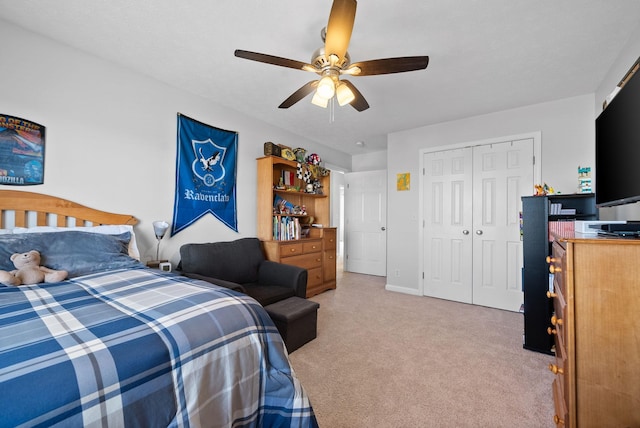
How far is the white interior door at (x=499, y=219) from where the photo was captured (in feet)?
10.6

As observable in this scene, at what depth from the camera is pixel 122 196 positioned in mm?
2381

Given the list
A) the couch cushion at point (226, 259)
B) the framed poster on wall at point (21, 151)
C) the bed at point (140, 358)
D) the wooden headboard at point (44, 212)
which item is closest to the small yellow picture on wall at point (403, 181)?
the couch cushion at point (226, 259)

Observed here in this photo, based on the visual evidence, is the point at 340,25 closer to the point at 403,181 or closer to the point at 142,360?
the point at 142,360

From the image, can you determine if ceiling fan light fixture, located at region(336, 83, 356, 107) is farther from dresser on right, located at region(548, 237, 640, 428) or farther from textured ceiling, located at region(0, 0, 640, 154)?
dresser on right, located at region(548, 237, 640, 428)

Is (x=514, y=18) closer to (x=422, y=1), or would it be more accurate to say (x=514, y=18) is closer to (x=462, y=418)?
(x=422, y=1)

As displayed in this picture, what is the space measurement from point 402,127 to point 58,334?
411 centimetres

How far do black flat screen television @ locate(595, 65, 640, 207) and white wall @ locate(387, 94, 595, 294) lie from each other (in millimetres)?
1830

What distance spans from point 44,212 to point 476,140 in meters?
4.51

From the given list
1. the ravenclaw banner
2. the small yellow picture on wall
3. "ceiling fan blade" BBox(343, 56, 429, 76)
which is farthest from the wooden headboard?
the small yellow picture on wall

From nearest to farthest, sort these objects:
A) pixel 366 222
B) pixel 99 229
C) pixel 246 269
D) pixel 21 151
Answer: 1. pixel 21 151
2. pixel 99 229
3. pixel 246 269
4. pixel 366 222

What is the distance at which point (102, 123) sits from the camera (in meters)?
2.27

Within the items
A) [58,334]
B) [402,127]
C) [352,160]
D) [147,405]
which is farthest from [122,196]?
[352,160]

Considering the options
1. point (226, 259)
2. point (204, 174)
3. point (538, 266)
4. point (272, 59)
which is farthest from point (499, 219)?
point (204, 174)

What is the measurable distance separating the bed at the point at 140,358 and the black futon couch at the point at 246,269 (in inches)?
42.2
